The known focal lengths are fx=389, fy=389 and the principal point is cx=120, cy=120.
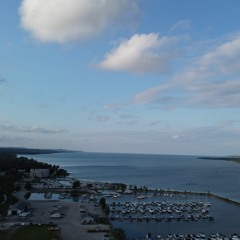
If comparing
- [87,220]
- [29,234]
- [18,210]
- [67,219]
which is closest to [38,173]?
[18,210]

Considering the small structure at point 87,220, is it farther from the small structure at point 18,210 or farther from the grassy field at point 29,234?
the small structure at point 18,210

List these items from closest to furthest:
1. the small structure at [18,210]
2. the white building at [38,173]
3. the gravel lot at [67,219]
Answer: the gravel lot at [67,219]
the small structure at [18,210]
the white building at [38,173]

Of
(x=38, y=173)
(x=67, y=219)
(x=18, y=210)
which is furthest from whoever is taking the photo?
(x=38, y=173)

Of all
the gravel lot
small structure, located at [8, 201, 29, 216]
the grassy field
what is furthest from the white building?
the grassy field

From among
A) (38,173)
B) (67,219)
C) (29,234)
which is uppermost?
(38,173)

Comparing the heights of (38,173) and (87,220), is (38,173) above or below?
above

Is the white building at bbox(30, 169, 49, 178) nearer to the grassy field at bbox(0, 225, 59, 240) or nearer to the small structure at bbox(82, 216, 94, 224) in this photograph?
the small structure at bbox(82, 216, 94, 224)

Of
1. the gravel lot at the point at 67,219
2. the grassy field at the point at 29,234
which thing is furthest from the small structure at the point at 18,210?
the grassy field at the point at 29,234

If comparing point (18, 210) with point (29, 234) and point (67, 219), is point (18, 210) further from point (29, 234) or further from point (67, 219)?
point (29, 234)

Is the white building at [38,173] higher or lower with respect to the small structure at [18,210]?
higher
